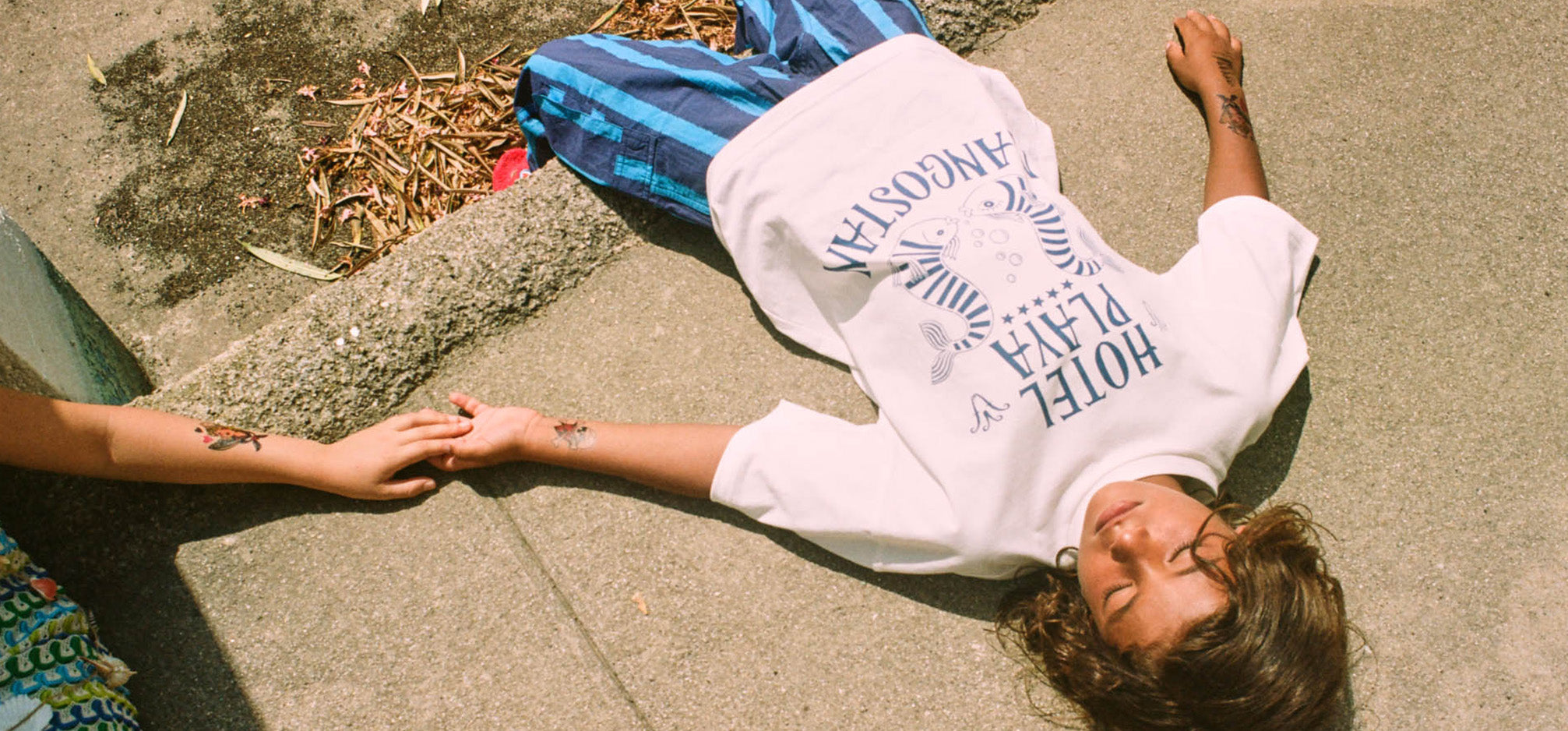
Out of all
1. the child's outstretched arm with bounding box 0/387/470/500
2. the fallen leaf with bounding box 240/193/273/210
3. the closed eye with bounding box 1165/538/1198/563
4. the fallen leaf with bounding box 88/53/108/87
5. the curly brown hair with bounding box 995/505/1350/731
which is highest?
the fallen leaf with bounding box 88/53/108/87

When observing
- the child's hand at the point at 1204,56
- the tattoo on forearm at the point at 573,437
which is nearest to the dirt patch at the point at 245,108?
the tattoo on forearm at the point at 573,437

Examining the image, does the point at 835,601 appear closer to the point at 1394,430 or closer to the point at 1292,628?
the point at 1292,628

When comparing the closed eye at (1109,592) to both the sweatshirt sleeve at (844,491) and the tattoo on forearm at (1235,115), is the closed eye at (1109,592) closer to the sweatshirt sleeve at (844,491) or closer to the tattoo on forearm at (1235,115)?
the sweatshirt sleeve at (844,491)

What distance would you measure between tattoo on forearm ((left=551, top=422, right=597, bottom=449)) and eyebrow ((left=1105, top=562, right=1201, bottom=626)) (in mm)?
1122

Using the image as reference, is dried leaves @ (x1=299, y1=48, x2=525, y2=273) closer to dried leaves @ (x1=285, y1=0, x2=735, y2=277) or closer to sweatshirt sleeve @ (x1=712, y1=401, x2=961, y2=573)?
dried leaves @ (x1=285, y1=0, x2=735, y2=277)

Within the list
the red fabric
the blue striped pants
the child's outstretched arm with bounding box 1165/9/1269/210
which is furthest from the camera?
the red fabric

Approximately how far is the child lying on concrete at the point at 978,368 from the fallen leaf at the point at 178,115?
3.85 ft

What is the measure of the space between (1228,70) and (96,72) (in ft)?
10.3

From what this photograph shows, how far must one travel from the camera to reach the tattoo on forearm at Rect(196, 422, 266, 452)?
192 cm

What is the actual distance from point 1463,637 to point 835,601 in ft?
4.48

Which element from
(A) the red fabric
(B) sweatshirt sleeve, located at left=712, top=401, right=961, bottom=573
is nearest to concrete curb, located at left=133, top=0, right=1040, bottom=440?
(A) the red fabric

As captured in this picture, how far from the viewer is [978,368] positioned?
1.79 meters

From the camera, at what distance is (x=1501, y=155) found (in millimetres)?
2344

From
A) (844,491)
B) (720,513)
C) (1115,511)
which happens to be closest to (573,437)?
(720,513)
